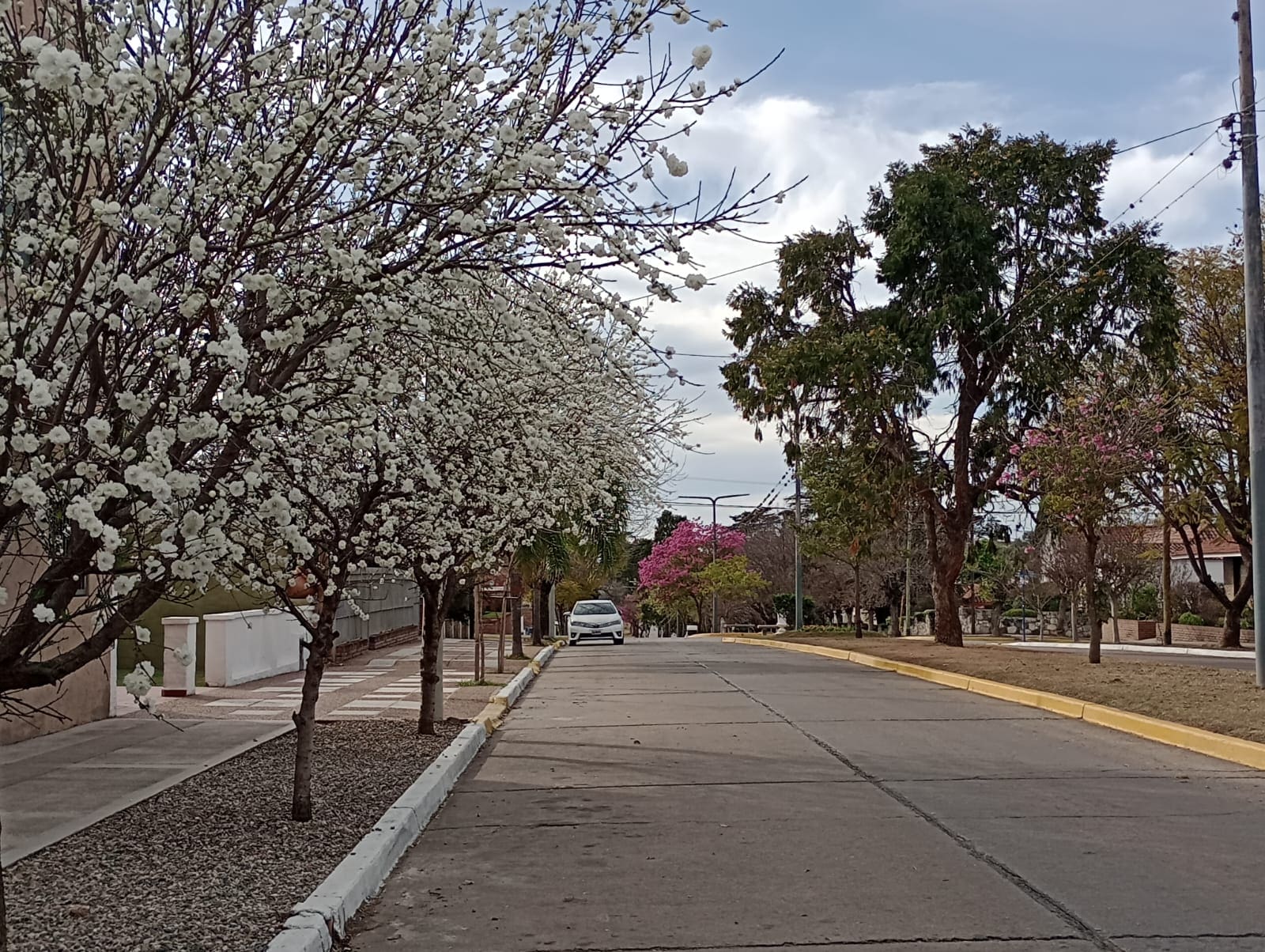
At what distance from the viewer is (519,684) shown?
19.9 m

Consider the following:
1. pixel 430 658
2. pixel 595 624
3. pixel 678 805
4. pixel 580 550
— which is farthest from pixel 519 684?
pixel 595 624

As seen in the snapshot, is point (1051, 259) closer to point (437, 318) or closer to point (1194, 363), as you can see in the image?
point (1194, 363)

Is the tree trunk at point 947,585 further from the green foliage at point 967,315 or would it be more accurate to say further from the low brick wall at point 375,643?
the low brick wall at point 375,643

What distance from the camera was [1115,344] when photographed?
24797mm

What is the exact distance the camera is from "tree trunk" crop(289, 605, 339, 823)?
836 cm

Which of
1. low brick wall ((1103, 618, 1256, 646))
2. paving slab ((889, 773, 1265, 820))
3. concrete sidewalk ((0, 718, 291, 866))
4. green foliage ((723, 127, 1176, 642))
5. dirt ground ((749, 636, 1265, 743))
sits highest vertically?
green foliage ((723, 127, 1176, 642))


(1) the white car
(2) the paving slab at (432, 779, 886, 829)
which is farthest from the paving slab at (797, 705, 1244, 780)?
(1) the white car

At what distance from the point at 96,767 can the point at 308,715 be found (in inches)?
126

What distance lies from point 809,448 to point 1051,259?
6.10 m

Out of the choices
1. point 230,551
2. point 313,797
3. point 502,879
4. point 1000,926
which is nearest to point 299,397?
point 230,551

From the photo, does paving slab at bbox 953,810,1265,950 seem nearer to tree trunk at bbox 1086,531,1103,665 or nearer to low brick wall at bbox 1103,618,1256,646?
tree trunk at bbox 1086,531,1103,665

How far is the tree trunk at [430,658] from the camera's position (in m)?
13.0

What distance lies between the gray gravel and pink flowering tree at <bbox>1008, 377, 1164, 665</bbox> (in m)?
11.5

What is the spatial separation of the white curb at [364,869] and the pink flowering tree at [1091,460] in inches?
451
